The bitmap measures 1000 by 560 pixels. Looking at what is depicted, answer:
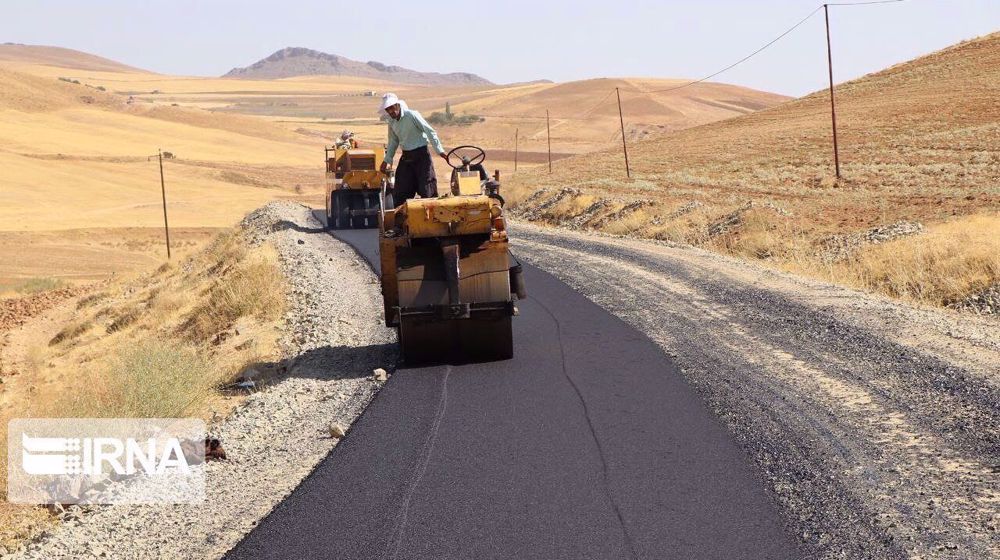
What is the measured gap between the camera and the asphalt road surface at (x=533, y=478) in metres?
6.49

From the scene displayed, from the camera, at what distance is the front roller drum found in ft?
37.1

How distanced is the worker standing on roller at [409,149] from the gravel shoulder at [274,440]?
75.3 inches

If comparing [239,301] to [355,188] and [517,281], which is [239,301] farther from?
[355,188]

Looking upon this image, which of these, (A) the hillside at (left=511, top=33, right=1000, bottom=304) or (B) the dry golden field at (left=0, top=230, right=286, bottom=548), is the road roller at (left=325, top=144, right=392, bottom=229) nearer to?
(B) the dry golden field at (left=0, top=230, right=286, bottom=548)

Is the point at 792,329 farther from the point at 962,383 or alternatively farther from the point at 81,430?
the point at 81,430

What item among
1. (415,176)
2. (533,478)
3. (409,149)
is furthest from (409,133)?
(533,478)

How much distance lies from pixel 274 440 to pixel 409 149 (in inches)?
168

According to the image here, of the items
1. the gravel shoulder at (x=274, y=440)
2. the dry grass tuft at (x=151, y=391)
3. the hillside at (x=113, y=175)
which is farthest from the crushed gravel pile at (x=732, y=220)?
the hillside at (x=113, y=175)

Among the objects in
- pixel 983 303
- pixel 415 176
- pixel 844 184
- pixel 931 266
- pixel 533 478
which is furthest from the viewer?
pixel 844 184

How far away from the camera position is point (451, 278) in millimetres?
11188

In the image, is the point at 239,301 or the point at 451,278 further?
the point at 239,301

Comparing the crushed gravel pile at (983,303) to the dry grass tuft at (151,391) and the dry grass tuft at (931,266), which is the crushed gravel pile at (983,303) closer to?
the dry grass tuft at (931,266)

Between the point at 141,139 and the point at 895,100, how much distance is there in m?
66.8

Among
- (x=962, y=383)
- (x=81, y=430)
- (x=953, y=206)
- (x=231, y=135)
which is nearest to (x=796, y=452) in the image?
(x=962, y=383)
